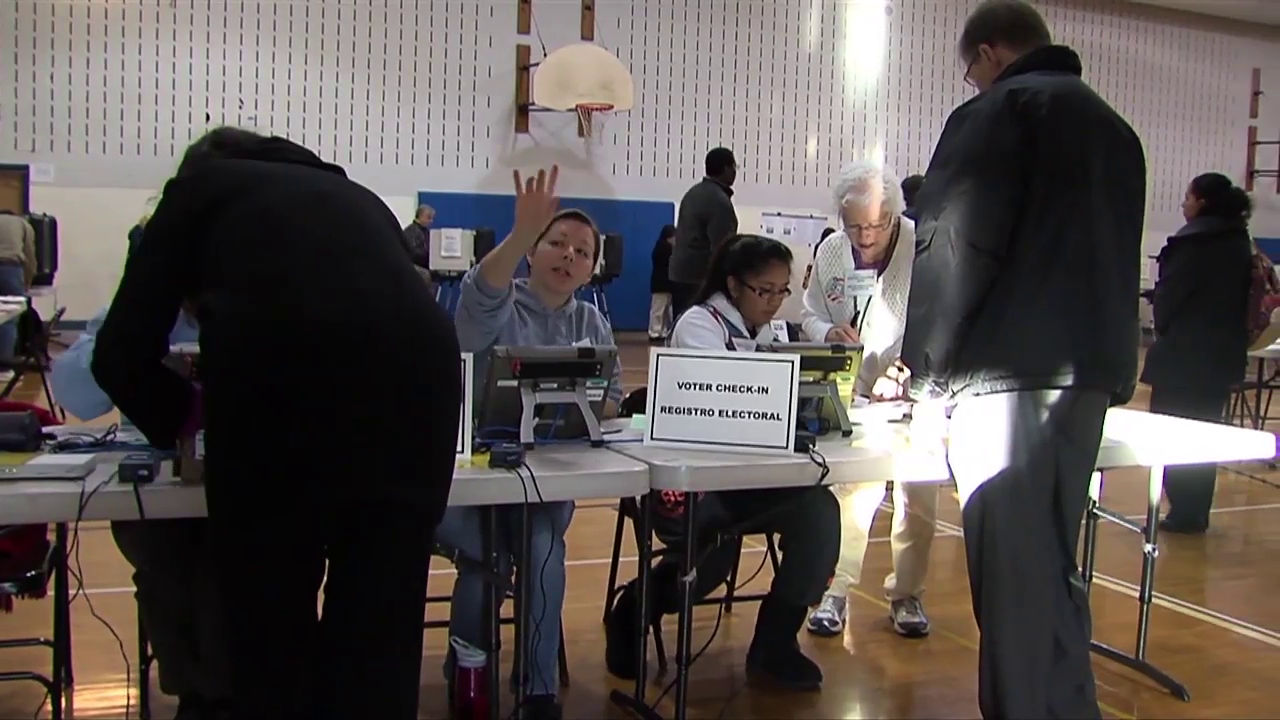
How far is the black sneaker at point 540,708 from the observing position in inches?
91.4

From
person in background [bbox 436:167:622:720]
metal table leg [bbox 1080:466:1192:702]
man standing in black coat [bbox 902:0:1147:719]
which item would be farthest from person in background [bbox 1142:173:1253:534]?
person in background [bbox 436:167:622:720]

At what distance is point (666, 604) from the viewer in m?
2.79

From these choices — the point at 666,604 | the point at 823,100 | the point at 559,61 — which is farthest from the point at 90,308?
the point at 666,604

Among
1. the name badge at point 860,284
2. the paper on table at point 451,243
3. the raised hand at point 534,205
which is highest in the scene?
the paper on table at point 451,243

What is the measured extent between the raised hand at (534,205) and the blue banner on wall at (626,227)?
829 centimetres

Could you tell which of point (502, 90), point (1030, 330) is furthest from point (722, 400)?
point (502, 90)

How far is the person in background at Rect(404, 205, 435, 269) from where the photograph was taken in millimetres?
9091

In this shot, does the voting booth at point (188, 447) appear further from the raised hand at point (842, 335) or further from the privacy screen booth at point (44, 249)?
the privacy screen booth at point (44, 249)

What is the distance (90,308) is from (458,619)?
8355mm

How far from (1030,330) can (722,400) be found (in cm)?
65

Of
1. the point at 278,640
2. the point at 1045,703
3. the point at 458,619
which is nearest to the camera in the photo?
the point at 278,640

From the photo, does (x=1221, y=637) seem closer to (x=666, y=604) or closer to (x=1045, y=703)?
(x=1045, y=703)

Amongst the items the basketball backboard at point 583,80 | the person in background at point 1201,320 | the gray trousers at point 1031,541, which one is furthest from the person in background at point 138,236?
the basketball backboard at point 583,80

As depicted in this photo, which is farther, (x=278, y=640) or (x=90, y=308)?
(x=90, y=308)
